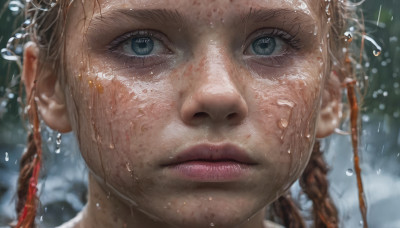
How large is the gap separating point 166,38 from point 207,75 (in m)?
0.16

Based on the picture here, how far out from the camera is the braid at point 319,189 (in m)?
2.23

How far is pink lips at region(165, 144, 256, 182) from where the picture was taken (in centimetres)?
145

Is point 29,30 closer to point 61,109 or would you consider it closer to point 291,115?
point 61,109

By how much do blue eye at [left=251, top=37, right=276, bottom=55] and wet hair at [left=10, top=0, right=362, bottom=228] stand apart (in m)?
0.20

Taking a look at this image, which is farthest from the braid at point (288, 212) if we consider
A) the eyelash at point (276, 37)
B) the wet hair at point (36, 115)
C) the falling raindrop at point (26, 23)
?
the falling raindrop at point (26, 23)

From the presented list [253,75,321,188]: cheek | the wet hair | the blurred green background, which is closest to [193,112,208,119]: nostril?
[253,75,321,188]: cheek

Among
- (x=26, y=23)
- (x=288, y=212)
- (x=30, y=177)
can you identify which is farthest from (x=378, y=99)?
(x=26, y=23)

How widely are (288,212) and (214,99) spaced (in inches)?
41.8

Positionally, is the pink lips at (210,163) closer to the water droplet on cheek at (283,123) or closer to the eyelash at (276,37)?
the water droplet on cheek at (283,123)

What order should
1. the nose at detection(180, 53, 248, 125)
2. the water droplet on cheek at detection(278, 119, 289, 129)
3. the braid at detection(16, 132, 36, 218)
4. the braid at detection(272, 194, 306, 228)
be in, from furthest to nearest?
1. the braid at detection(272, 194, 306, 228)
2. the braid at detection(16, 132, 36, 218)
3. the water droplet on cheek at detection(278, 119, 289, 129)
4. the nose at detection(180, 53, 248, 125)

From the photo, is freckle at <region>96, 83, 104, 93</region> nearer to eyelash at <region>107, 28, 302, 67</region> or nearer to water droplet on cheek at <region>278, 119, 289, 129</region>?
eyelash at <region>107, 28, 302, 67</region>

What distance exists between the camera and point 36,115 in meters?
1.93

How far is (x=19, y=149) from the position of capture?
4207mm

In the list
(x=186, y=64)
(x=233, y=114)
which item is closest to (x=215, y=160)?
(x=233, y=114)
